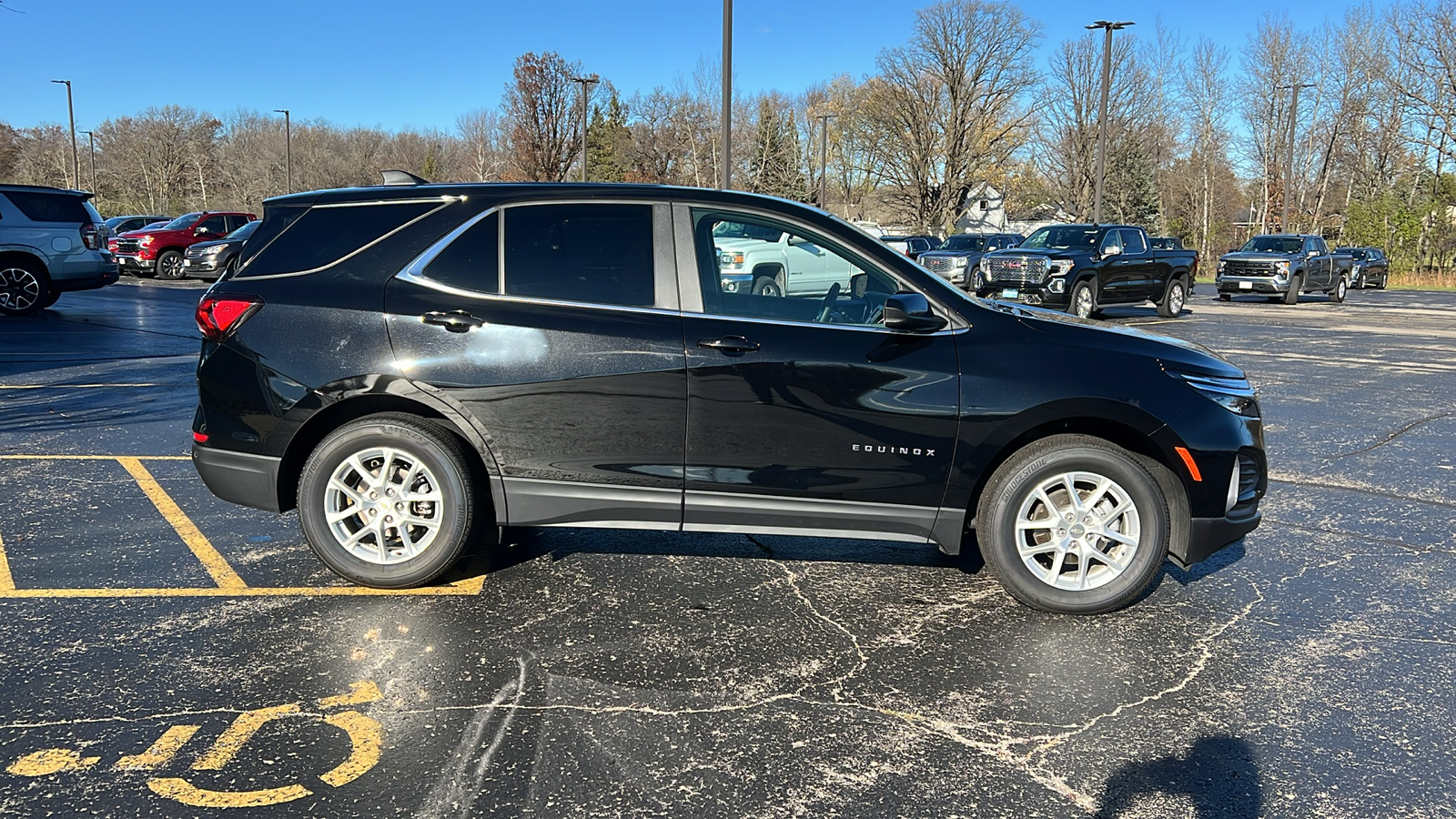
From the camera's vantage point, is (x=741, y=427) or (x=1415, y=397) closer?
(x=741, y=427)

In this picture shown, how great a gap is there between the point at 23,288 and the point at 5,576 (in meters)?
13.8

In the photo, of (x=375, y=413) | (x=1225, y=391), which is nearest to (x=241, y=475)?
(x=375, y=413)

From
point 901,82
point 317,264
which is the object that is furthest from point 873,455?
point 901,82

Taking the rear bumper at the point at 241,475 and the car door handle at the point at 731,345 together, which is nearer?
the car door handle at the point at 731,345

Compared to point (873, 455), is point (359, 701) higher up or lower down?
lower down

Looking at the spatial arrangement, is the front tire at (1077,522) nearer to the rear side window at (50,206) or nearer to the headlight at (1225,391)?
the headlight at (1225,391)

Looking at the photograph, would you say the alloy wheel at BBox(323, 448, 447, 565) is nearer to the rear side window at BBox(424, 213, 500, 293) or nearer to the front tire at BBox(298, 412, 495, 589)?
the front tire at BBox(298, 412, 495, 589)

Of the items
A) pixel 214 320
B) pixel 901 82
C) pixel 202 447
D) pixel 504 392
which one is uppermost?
pixel 901 82

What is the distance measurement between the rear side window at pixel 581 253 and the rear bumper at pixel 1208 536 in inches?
99.8

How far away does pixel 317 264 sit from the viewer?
456cm

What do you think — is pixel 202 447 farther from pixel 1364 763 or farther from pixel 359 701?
pixel 1364 763

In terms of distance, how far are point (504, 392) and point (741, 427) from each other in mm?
1029

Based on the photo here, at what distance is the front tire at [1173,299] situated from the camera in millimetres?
21281

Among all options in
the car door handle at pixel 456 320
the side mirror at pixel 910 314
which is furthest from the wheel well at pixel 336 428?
the side mirror at pixel 910 314
